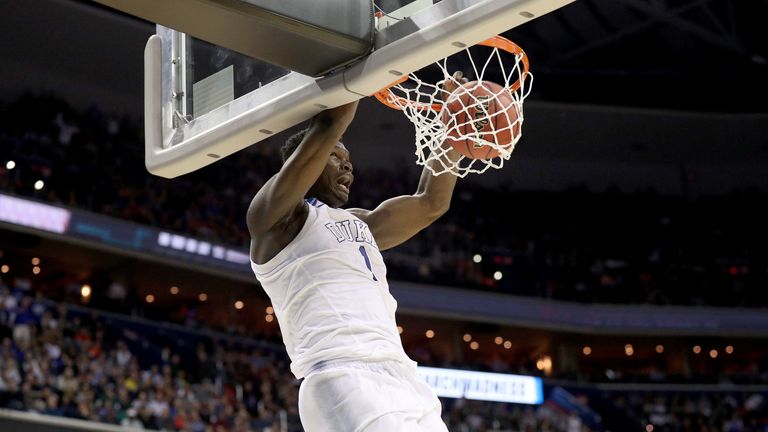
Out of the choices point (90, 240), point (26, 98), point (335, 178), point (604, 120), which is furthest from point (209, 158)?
point (604, 120)

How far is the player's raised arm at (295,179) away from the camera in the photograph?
3531 millimetres

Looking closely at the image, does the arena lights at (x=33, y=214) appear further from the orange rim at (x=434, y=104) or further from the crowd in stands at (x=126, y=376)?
the orange rim at (x=434, y=104)

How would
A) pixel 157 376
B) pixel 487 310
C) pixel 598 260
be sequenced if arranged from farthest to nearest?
pixel 598 260, pixel 487 310, pixel 157 376

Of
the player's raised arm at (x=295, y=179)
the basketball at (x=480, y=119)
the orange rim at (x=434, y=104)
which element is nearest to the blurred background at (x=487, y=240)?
the orange rim at (x=434, y=104)

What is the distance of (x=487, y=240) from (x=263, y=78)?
20.9 metres

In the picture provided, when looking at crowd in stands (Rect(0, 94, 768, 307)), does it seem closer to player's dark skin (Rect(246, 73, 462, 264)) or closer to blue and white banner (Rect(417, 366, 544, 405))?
blue and white banner (Rect(417, 366, 544, 405))

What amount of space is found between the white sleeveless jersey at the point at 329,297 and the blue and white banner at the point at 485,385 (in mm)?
17352

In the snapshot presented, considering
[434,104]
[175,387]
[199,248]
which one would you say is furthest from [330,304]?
[199,248]

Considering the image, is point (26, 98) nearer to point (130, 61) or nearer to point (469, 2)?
point (130, 61)

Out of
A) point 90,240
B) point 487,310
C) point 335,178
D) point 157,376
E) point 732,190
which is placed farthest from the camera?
point 732,190

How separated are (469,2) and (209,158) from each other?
1.35 m

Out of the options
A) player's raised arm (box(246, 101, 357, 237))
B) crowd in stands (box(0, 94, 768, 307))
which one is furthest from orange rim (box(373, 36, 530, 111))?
crowd in stands (box(0, 94, 768, 307))

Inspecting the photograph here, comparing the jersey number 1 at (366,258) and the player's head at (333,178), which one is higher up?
the player's head at (333,178)

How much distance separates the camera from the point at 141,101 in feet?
73.8
